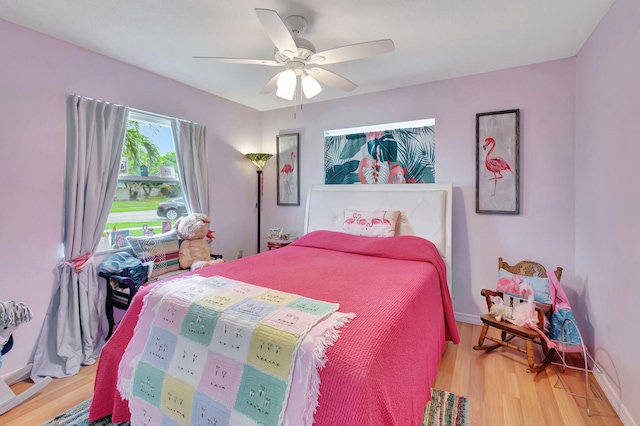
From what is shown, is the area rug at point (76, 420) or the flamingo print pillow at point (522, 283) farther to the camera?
the flamingo print pillow at point (522, 283)

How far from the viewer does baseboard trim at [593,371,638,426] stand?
1.63 m

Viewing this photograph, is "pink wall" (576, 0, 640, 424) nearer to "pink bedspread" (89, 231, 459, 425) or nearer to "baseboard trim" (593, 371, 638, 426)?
"baseboard trim" (593, 371, 638, 426)

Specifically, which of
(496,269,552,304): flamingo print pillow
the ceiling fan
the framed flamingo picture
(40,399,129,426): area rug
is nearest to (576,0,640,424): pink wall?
(496,269,552,304): flamingo print pillow

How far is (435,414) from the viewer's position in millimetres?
1765

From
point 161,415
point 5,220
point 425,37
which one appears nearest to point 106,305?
point 5,220

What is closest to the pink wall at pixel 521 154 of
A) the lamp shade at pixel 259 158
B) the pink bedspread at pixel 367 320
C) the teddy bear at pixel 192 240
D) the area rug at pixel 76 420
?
the pink bedspread at pixel 367 320

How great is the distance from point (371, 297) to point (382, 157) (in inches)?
85.7

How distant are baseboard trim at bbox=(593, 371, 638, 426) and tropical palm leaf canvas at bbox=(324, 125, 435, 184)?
1.97 metres

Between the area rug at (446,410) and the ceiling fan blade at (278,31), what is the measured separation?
2357 millimetres

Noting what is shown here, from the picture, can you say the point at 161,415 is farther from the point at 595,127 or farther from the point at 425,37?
the point at 595,127

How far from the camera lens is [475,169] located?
9.52 feet

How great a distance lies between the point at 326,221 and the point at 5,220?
267 cm

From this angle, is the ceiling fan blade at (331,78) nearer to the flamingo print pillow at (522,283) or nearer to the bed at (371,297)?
the bed at (371,297)

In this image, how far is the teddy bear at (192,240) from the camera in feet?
9.62
